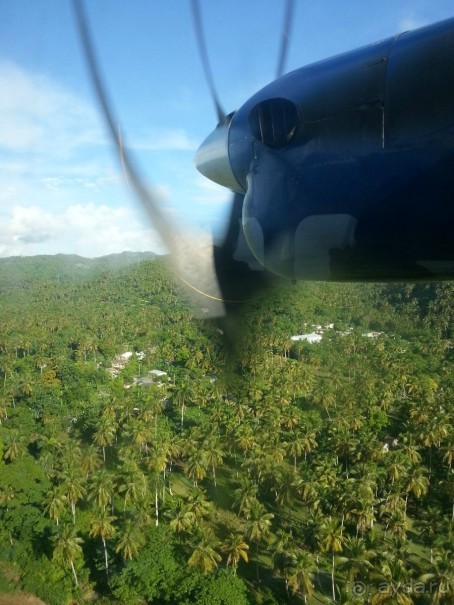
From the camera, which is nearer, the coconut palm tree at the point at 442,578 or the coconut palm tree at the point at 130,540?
the coconut palm tree at the point at 442,578

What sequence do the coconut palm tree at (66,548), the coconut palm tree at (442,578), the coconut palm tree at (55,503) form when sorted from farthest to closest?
1. the coconut palm tree at (55,503)
2. the coconut palm tree at (66,548)
3. the coconut palm tree at (442,578)

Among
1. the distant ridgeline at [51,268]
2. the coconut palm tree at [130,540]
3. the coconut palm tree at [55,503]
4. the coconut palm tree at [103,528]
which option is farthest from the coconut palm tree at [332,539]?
the distant ridgeline at [51,268]

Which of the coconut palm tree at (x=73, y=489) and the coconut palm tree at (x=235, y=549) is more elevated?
the coconut palm tree at (x=73, y=489)

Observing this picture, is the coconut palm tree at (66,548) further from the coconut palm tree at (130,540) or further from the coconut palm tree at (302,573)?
the coconut palm tree at (302,573)

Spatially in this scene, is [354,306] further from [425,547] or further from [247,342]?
[247,342]

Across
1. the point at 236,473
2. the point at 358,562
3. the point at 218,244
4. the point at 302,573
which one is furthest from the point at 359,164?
the point at 236,473

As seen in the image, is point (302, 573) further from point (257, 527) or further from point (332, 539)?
point (257, 527)
